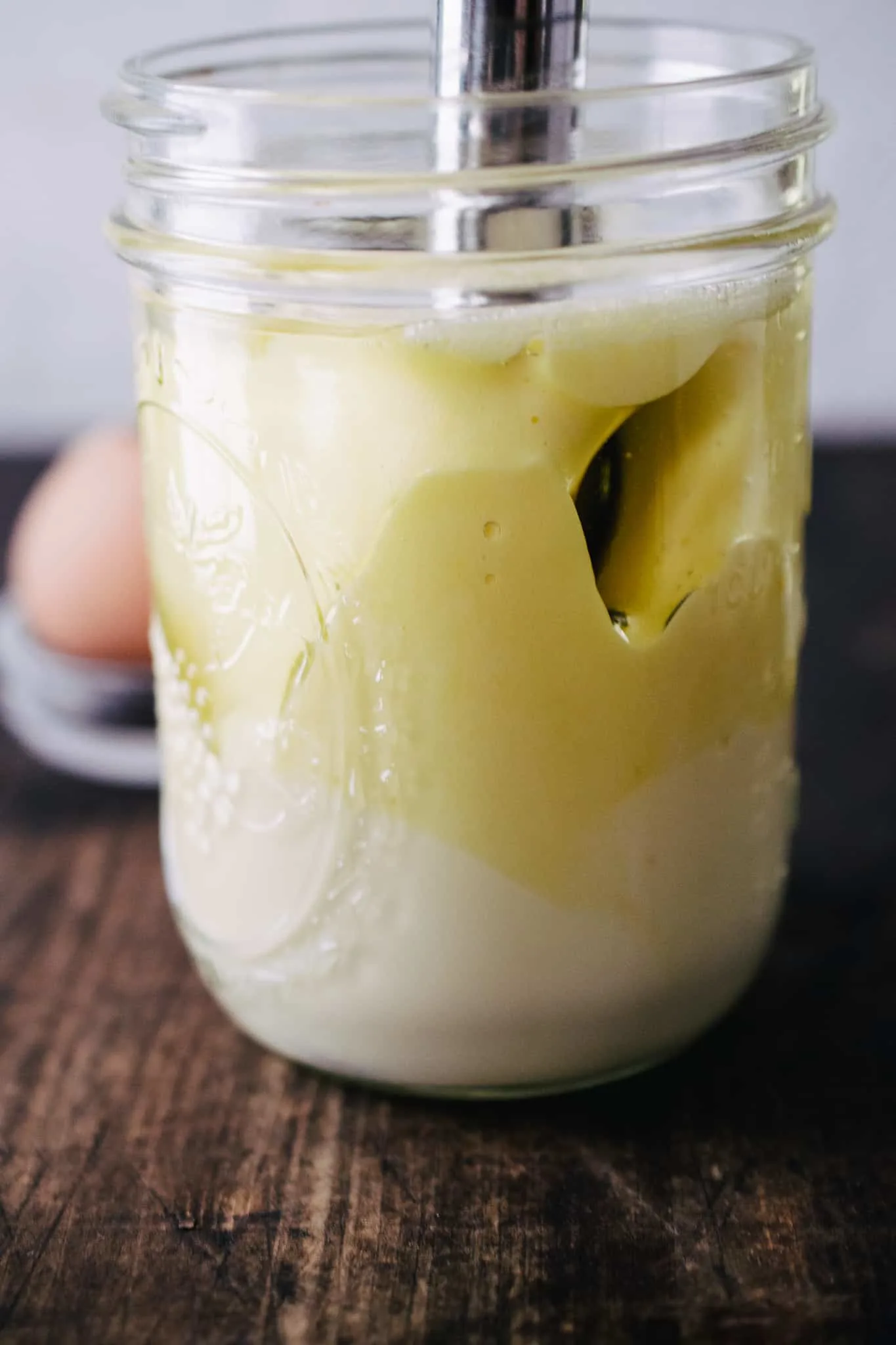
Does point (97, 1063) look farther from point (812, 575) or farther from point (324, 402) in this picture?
point (812, 575)

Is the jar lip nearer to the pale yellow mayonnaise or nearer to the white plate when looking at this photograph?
the pale yellow mayonnaise

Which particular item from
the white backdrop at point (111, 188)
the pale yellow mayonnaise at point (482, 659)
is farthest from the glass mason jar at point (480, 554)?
the white backdrop at point (111, 188)

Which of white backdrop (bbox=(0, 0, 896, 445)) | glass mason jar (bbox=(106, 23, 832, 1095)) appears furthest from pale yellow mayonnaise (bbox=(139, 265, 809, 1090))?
white backdrop (bbox=(0, 0, 896, 445))

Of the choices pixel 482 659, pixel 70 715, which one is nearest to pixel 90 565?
pixel 70 715

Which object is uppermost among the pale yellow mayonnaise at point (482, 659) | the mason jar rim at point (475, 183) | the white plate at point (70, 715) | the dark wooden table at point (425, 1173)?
the mason jar rim at point (475, 183)

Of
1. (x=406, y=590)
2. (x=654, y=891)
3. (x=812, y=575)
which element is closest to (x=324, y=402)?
(x=406, y=590)

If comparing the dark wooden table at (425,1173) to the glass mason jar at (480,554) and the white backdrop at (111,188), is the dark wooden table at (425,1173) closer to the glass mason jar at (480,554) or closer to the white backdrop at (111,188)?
the glass mason jar at (480,554)

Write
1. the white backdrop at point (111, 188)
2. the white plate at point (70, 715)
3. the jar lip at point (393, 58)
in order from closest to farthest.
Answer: the jar lip at point (393, 58) → the white plate at point (70, 715) → the white backdrop at point (111, 188)
